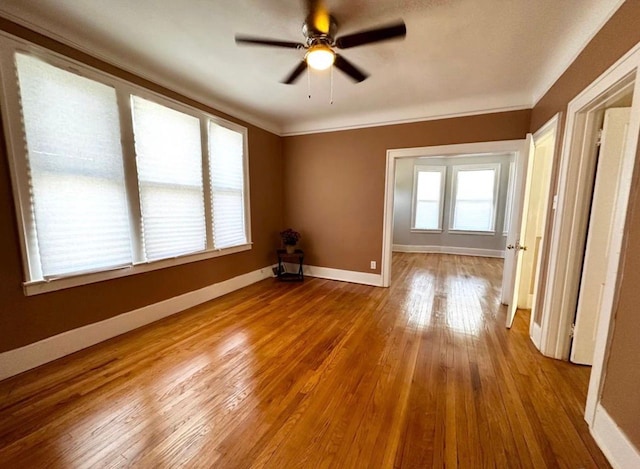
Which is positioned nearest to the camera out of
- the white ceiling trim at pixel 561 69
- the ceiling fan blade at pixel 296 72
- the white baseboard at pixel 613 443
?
the white baseboard at pixel 613 443

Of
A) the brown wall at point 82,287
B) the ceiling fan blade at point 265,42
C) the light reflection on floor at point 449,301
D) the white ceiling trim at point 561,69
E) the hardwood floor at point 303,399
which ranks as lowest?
the light reflection on floor at point 449,301

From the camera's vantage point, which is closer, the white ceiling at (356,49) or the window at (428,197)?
the white ceiling at (356,49)

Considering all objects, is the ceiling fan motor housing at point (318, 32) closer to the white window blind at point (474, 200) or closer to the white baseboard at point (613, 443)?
the white baseboard at point (613, 443)

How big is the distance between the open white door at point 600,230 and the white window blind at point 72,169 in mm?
4044

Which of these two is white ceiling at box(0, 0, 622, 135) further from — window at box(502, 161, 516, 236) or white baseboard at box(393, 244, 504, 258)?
white baseboard at box(393, 244, 504, 258)

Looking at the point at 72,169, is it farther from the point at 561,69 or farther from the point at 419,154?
the point at 561,69

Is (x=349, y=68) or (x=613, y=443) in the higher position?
(x=349, y=68)

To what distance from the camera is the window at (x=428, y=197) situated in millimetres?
7043

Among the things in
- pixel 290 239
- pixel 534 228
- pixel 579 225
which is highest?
pixel 579 225

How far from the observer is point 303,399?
1.72 meters

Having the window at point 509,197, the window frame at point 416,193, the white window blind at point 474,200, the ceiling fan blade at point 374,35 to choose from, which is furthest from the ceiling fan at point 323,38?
the white window blind at point 474,200

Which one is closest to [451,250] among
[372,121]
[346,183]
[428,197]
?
[428,197]

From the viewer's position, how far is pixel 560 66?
2307 millimetres

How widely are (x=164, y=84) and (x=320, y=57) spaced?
78.6 inches
